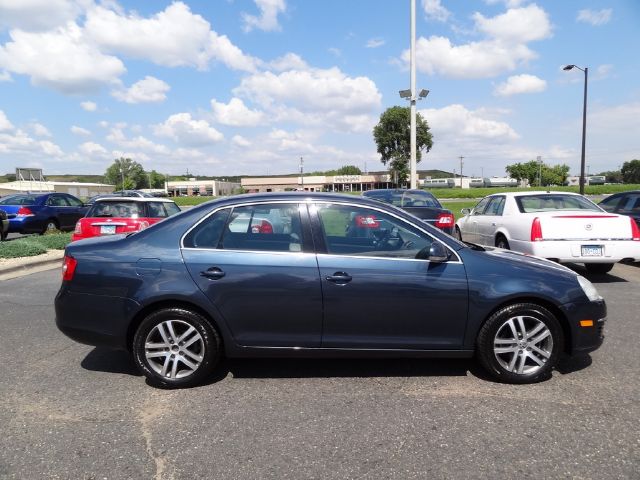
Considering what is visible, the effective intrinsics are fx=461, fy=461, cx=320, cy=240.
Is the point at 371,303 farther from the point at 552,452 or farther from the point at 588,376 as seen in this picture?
the point at 588,376

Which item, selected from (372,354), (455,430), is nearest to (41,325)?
(372,354)

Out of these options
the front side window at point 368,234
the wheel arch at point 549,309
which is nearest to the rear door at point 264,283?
the front side window at point 368,234

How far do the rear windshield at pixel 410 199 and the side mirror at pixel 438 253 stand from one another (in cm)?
680

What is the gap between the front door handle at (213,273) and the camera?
3.60 metres

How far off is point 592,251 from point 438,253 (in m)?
4.80

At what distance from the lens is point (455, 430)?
3.01 metres

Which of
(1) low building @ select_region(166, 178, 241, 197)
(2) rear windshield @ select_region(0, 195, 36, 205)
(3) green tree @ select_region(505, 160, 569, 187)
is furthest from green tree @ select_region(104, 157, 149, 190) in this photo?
(2) rear windshield @ select_region(0, 195, 36, 205)

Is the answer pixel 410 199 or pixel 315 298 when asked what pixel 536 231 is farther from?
pixel 315 298

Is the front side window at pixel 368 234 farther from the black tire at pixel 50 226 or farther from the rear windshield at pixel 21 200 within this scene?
the rear windshield at pixel 21 200

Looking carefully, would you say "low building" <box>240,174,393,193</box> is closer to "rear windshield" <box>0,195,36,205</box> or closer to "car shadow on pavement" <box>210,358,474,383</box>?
"rear windshield" <box>0,195,36,205</box>

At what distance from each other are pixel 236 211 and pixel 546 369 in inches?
112

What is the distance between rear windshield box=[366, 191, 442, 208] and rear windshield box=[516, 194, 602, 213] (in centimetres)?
227

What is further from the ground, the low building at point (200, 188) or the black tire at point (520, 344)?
the low building at point (200, 188)

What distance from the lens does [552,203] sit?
8.21m
